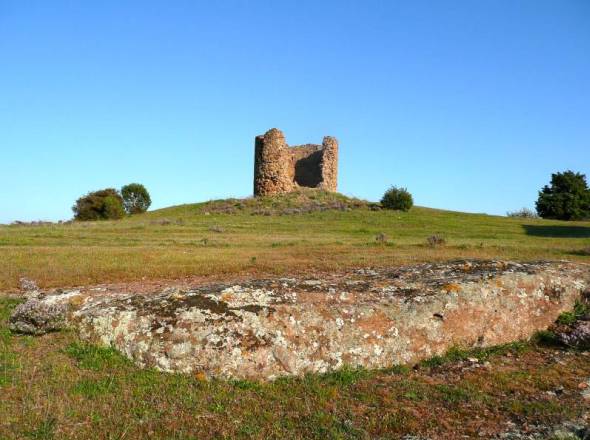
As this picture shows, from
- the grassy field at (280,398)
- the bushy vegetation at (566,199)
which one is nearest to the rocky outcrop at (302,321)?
the grassy field at (280,398)

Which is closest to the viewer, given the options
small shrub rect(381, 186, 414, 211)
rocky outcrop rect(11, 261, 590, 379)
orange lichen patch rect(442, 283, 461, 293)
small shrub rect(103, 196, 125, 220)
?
rocky outcrop rect(11, 261, 590, 379)

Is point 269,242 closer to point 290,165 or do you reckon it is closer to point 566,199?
point 290,165

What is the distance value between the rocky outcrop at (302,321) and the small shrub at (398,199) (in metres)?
38.8

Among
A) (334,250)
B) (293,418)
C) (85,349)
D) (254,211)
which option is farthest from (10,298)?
(254,211)

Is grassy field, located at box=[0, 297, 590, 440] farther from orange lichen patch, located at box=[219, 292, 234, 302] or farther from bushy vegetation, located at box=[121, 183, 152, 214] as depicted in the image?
bushy vegetation, located at box=[121, 183, 152, 214]

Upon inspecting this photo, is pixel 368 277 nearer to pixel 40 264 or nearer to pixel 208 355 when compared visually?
pixel 208 355

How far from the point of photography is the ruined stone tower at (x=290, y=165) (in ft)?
173

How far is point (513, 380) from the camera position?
6.79 m

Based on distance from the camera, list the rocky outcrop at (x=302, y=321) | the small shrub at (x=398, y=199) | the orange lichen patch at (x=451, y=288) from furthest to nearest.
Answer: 1. the small shrub at (x=398, y=199)
2. the orange lichen patch at (x=451, y=288)
3. the rocky outcrop at (x=302, y=321)

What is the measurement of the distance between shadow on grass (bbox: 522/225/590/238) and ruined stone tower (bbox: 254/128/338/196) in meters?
22.3

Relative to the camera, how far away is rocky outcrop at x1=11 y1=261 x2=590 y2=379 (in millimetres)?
6824

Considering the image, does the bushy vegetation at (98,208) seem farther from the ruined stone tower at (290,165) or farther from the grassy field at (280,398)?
the grassy field at (280,398)

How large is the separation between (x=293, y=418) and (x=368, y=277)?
4.86m

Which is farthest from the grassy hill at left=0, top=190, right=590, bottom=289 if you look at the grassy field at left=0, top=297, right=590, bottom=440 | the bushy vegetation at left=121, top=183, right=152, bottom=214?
the bushy vegetation at left=121, top=183, right=152, bottom=214
